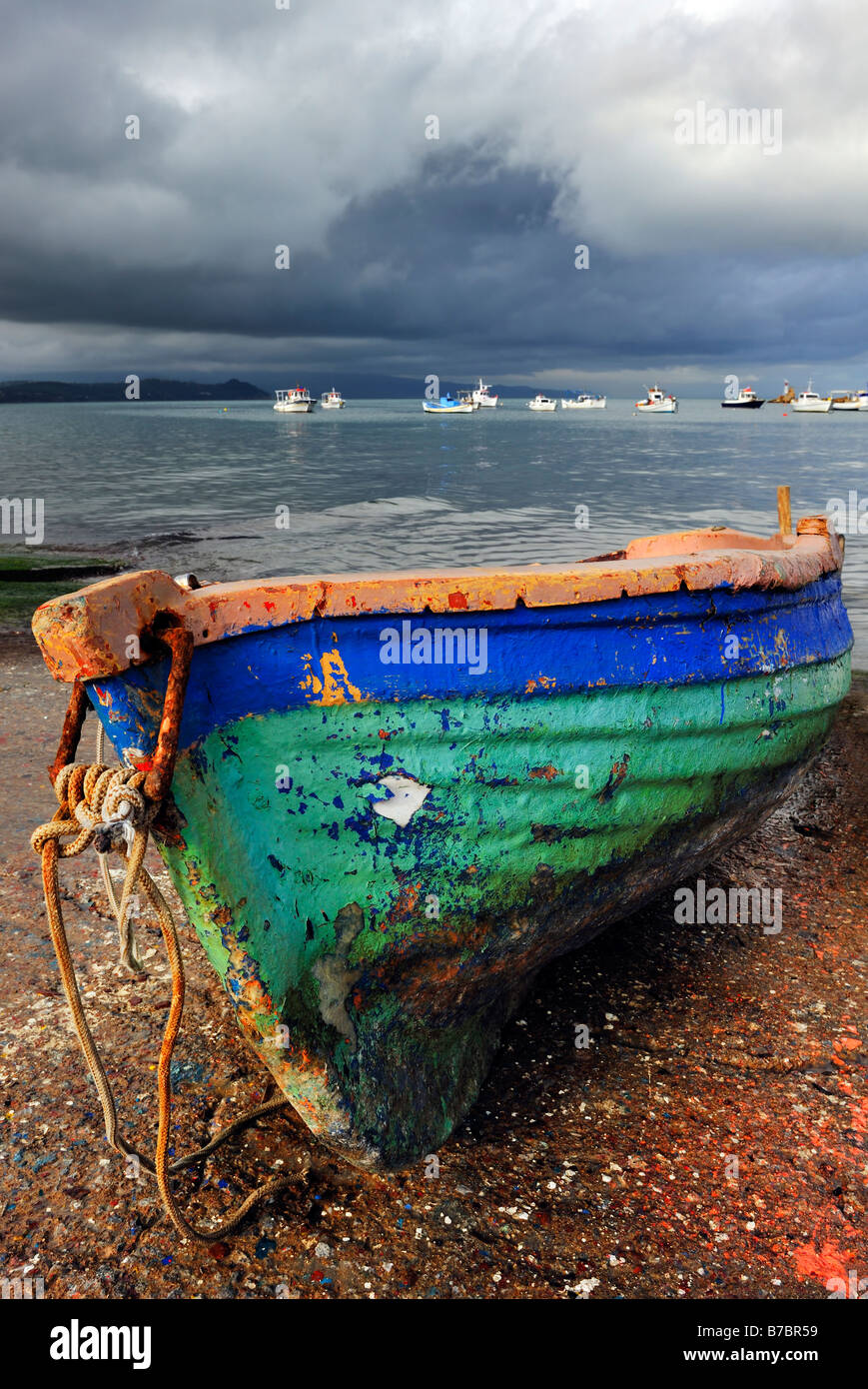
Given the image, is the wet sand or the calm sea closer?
the wet sand

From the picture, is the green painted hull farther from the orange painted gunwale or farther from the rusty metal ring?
the orange painted gunwale

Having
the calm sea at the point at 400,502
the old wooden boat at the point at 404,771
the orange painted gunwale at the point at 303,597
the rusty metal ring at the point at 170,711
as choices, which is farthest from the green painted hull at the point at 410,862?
the calm sea at the point at 400,502

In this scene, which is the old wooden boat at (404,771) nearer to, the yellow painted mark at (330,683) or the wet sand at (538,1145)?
the yellow painted mark at (330,683)

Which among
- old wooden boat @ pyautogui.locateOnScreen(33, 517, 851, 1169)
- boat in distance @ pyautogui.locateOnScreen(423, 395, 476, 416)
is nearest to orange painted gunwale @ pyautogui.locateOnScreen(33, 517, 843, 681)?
old wooden boat @ pyautogui.locateOnScreen(33, 517, 851, 1169)

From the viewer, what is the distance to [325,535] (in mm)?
20109

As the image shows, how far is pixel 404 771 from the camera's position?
2406 millimetres

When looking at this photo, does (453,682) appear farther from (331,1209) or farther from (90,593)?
(331,1209)

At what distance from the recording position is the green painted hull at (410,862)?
7.67 ft

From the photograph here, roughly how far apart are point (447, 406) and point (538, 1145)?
152860 mm

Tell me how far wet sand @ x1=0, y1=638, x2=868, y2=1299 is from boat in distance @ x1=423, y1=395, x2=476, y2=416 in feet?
451

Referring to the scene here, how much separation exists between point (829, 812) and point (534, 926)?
3.72 metres


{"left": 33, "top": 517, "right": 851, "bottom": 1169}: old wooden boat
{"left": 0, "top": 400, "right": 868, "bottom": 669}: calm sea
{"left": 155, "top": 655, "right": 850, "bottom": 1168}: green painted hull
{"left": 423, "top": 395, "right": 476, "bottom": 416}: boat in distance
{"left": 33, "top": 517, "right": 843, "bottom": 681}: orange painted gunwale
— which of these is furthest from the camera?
{"left": 423, "top": 395, "right": 476, "bottom": 416}: boat in distance

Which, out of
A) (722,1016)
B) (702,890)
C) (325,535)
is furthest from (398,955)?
(325,535)

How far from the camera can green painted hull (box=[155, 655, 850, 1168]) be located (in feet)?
7.67
